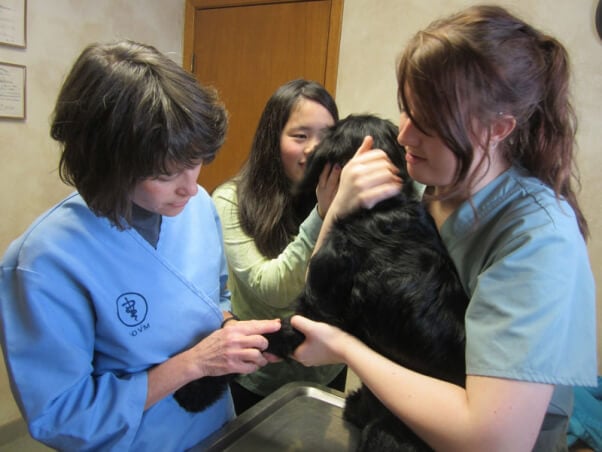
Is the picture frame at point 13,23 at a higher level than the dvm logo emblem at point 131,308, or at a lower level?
higher

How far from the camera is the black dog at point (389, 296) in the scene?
0.74 meters

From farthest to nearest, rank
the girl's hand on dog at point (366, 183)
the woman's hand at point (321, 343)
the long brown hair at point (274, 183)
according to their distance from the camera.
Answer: the long brown hair at point (274, 183), the girl's hand on dog at point (366, 183), the woman's hand at point (321, 343)

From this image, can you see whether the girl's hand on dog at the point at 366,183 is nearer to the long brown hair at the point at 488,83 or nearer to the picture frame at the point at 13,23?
the long brown hair at the point at 488,83

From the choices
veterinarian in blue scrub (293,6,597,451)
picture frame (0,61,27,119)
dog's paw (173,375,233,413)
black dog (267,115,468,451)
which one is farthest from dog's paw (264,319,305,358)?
picture frame (0,61,27,119)

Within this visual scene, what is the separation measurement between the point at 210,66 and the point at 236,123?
41 cm

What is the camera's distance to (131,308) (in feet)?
2.46

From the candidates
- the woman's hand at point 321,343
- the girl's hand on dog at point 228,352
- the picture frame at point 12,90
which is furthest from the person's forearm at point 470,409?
the picture frame at point 12,90

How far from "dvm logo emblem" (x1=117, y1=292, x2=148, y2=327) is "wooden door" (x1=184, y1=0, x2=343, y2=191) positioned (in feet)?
5.50

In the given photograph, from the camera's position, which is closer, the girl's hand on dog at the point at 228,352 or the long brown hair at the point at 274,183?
the girl's hand on dog at the point at 228,352

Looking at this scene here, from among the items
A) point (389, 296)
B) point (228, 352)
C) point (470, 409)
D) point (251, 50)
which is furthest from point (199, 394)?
point (251, 50)

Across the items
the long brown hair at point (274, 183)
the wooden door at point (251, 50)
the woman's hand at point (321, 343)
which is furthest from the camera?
the wooden door at point (251, 50)

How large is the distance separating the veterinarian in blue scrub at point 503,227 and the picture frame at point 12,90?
2077 millimetres

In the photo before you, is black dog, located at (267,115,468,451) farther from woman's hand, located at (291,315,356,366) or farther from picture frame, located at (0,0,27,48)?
picture frame, located at (0,0,27,48)

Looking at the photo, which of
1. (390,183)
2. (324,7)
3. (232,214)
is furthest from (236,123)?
(390,183)
